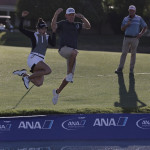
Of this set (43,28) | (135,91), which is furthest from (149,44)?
(43,28)

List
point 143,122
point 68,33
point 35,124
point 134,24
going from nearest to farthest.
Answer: point 35,124 < point 143,122 < point 68,33 < point 134,24

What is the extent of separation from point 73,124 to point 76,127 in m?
0.08

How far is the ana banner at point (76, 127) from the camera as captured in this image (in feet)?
26.4

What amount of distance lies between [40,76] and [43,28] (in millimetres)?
1035

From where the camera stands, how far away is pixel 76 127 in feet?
27.0

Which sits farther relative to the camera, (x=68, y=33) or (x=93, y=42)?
(x=93, y=42)

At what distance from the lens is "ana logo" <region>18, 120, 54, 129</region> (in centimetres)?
805

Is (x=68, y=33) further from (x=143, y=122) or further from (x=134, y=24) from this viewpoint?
(x=134, y=24)

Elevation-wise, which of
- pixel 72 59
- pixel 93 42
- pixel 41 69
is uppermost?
pixel 72 59

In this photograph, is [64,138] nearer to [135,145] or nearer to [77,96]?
[135,145]

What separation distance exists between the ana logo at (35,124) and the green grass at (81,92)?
730 mm

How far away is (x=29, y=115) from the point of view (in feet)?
28.7

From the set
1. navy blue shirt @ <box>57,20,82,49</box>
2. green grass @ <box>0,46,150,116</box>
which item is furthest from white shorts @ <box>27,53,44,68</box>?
green grass @ <box>0,46,150,116</box>

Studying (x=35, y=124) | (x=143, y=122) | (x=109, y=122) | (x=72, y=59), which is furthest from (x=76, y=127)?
(x=72, y=59)
